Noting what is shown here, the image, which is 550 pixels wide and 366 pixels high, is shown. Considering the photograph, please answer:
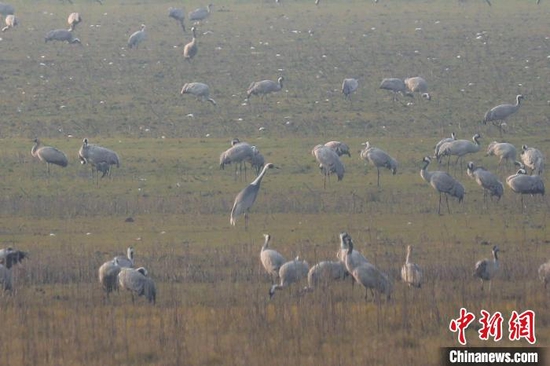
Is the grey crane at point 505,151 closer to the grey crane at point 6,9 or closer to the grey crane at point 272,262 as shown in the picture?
the grey crane at point 272,262

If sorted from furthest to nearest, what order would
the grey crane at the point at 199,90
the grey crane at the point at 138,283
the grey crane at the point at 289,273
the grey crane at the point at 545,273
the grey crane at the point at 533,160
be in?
the grey crane at the point at 199,90, the grey crane at the point at 533,160, the grey crane at the point at 289,273, the grey crane at the point at 545,273, the grey crane at the point at 138,283

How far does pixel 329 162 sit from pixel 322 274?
9331 mm

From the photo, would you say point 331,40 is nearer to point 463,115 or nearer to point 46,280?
point 463,115

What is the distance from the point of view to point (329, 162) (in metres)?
24.3

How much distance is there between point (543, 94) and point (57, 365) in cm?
2462

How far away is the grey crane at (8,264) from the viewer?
14672mm

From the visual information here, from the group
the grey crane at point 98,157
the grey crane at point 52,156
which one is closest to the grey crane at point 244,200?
the grey crane at point 98,157

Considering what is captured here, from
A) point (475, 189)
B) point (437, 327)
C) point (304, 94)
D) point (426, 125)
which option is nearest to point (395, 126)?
point (426, 125)

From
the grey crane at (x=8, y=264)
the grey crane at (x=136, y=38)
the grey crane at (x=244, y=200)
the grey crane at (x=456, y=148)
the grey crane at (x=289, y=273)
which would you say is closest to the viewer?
the grey crane at (x=8, y=264)

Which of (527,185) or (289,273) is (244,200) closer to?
(527,185)

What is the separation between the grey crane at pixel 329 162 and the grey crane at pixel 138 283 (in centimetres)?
1033

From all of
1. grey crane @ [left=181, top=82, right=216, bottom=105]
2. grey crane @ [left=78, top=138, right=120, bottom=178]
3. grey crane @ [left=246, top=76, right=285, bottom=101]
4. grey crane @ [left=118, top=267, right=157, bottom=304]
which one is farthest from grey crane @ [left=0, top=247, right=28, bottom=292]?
grey crane @ [left=246, top=76, right=285, bottom=101]

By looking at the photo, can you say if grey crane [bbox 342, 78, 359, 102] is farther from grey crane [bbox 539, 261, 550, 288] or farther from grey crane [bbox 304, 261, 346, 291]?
grey crane [bbox 539, 261, 550, 288]

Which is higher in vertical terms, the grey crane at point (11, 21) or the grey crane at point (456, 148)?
the grey crane at point (11, 21)
